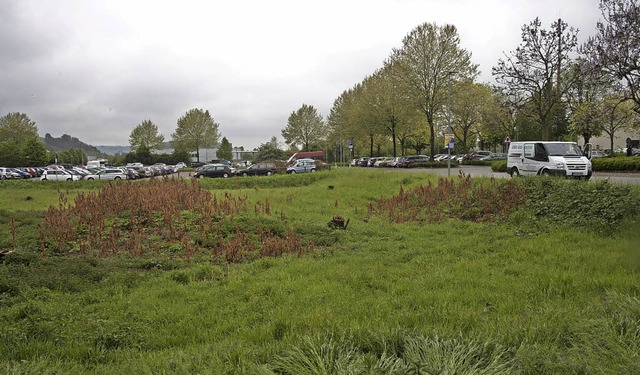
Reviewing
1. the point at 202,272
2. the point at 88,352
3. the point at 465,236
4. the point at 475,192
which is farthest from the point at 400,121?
the point at 88,352

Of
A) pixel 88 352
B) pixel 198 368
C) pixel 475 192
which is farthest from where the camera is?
pixel 475 192

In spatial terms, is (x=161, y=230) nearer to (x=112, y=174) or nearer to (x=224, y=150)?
(x=112, y=174)

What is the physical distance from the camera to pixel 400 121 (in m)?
47.2

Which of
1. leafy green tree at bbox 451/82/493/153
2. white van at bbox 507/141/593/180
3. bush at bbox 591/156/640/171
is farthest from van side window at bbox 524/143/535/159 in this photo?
leafy green tree at bbox 451/82/493/153

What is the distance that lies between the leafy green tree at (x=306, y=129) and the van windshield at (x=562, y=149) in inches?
2167

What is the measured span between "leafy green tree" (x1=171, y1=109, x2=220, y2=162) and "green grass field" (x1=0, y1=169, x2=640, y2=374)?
65126mm

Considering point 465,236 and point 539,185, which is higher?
point 539,185

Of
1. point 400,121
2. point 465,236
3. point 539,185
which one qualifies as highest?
point 400,121

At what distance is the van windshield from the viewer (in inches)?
712

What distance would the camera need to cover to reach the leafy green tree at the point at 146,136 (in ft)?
258

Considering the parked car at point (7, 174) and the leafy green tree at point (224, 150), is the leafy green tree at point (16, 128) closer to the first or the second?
the parked car at point (7, 174)

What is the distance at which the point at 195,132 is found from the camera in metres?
74.3

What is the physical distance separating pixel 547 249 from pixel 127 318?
733cm

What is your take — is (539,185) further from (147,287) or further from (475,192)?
(147,287)
